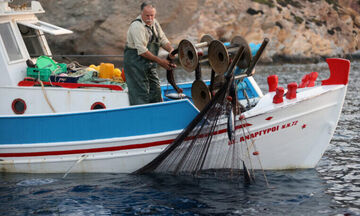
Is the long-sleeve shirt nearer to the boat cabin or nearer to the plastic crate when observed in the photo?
the plastic crate

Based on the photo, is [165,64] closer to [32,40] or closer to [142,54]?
[142,54]

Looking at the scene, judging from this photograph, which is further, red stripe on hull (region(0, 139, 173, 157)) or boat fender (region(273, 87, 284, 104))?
red stripe on hull (region(0, 139, 173, 157))

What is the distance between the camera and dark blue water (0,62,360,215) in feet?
25.6

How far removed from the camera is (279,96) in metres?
8.77

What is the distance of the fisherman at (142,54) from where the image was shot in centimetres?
907

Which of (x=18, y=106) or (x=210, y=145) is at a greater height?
(x=18, y=106)

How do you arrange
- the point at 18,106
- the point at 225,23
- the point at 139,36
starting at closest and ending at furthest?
1. the point at 139,36
2. the point at 18,106
3. the point at 225,23

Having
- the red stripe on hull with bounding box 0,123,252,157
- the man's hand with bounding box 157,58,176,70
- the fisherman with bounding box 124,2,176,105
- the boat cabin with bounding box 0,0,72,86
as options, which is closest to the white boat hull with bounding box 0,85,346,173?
the red stripe on hull with bounding box 0,123,252,157

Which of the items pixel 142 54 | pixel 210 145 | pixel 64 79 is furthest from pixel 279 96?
pixel 64 79

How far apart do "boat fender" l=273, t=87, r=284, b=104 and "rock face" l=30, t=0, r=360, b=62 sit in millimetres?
28481

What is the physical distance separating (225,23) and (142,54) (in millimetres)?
30775

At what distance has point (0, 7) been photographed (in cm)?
1028

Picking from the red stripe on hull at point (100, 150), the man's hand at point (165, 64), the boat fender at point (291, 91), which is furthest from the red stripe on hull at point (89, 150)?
the boat fender at point (291, 91)

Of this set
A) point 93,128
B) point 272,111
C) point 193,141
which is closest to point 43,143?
point 93,128
